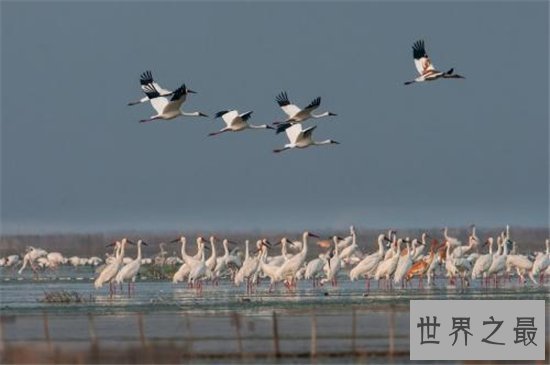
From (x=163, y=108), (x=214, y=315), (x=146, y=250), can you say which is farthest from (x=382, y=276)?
(x=146, y=250)

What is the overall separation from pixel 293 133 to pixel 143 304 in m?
5.69

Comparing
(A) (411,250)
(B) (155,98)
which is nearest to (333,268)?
(A) (411,250)

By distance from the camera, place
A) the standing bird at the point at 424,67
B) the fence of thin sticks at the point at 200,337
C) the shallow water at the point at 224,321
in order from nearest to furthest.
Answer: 1. the fence of thin sticks at the point at 200,337
2. the shallow water at the point at 224,321
3. the standing bird at the point at 424,67

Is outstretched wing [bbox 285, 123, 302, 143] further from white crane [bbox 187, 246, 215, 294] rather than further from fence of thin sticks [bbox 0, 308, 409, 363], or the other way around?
fence of thin sticks [bbox 0, 308, 409, 363]

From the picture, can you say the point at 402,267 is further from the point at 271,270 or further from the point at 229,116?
the point at 229,116

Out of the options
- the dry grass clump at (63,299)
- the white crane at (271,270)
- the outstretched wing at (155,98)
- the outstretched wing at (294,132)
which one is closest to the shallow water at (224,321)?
the dry grass clump at (63,299)

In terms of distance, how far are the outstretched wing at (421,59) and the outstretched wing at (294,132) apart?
332cm

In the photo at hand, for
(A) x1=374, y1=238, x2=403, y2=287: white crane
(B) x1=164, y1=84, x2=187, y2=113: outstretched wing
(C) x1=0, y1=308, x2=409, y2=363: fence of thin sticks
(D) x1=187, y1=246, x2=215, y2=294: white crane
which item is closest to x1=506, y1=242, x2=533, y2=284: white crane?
(A) x1=374, y1=238, x2=403, y2=287: white crane

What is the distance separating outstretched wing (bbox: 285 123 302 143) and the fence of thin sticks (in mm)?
7210

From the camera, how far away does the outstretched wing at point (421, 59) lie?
3462 cm

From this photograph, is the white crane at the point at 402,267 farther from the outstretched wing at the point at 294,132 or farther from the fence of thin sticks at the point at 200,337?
the fence of thin sticks at the point at 200,337

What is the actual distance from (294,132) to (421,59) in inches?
148

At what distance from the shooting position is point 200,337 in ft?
84.8

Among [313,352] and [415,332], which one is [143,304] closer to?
[313,352]
